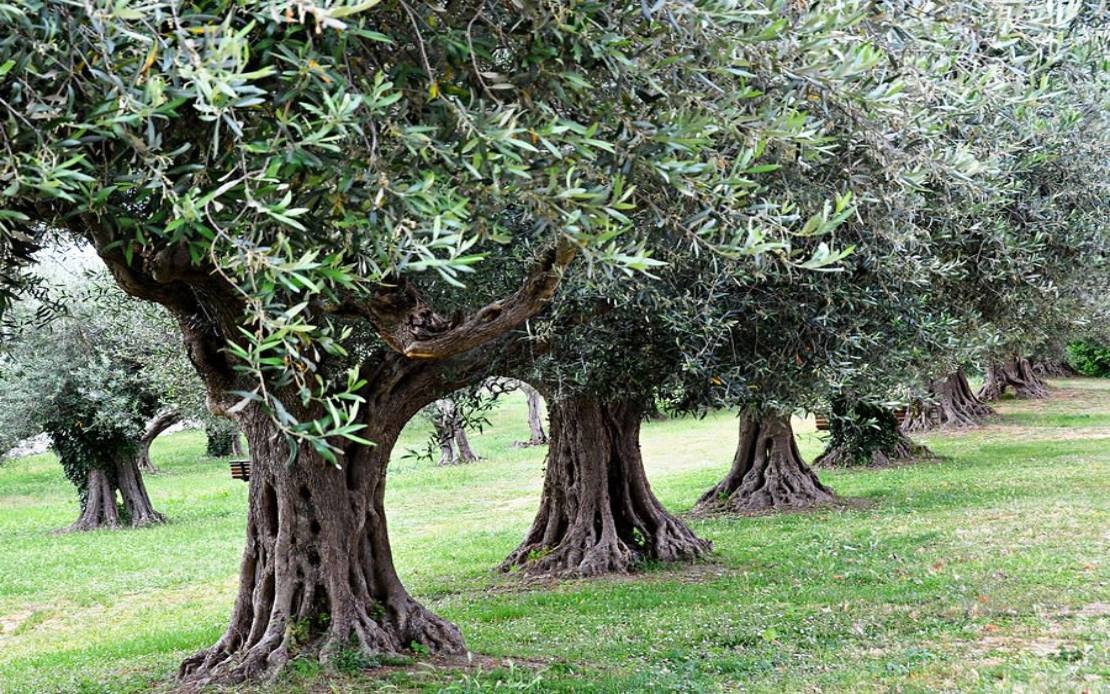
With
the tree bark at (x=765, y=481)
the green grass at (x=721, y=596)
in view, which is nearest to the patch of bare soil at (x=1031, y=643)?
the green grass at (x=721, y=596)

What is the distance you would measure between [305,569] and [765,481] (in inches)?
629

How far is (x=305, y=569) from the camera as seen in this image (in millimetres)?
9930

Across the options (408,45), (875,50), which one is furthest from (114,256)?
(875,50)

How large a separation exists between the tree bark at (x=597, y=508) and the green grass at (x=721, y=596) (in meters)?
0.62

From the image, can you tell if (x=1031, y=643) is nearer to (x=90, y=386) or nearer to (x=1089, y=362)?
(x=90, y=386)

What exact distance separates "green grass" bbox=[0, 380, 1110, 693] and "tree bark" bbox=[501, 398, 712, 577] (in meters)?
0.62

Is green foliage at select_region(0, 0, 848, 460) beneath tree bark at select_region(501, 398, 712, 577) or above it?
above

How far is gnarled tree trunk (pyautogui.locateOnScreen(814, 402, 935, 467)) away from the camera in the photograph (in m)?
29.3

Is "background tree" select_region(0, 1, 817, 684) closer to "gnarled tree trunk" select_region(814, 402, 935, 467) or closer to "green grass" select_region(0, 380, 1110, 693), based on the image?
"green grass" select_region(0, 380, 1110, 693)

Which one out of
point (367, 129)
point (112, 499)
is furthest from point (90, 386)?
point (367, 129)

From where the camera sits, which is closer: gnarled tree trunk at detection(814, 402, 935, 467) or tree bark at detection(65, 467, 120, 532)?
tree bark at detection(65, 467, 120, 532)

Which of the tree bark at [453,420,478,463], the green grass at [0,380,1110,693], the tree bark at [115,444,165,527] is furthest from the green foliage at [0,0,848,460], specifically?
the tree bark at [453,420,478,463]

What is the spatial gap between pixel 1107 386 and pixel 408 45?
55772 mm

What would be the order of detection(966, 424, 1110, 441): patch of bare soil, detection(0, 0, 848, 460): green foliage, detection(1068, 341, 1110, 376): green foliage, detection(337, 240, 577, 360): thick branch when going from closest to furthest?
detection(0, 0, 848, 460): green foliage, detection(337, 240, 577, 360): thick branch, detection(966, 424, 1110, 441): patch of bare soil, detection(1068, 341, 1110, 376): green foliage
